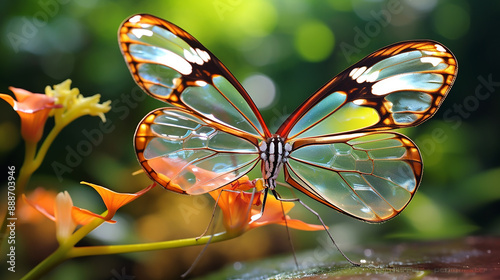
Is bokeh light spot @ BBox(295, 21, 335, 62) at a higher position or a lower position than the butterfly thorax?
higher

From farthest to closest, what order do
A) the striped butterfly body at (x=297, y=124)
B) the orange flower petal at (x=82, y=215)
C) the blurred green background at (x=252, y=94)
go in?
the blurred green background at (x=252, y=94) → the striped butterfly body at (x=297, y=124) → the orange flower petal at (x=82, y=215)

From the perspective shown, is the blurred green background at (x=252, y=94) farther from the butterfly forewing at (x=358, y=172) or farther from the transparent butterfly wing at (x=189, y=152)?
the transparent butterfly wing at (x=189, y=152)

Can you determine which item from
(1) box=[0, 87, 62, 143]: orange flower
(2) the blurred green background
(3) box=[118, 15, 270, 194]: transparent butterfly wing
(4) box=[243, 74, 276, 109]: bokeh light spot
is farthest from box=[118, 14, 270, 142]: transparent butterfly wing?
(4) box=[243, 74, 276, 109]: bokeh light spot

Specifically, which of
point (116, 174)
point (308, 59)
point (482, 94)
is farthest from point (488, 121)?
point (116, 174)

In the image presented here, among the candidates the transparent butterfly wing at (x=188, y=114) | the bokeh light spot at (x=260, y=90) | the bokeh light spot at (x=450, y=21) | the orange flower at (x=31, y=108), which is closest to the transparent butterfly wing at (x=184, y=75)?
the transparent butterfly wing at (x=188, y=114)

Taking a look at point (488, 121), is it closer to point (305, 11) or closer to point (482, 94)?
point (482, 94)

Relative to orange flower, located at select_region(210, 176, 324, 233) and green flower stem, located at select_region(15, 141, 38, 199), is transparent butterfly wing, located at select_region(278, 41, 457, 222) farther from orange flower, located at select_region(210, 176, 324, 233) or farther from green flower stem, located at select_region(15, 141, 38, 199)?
green flower stem, located at select_region(15, 141, 38, 199)
